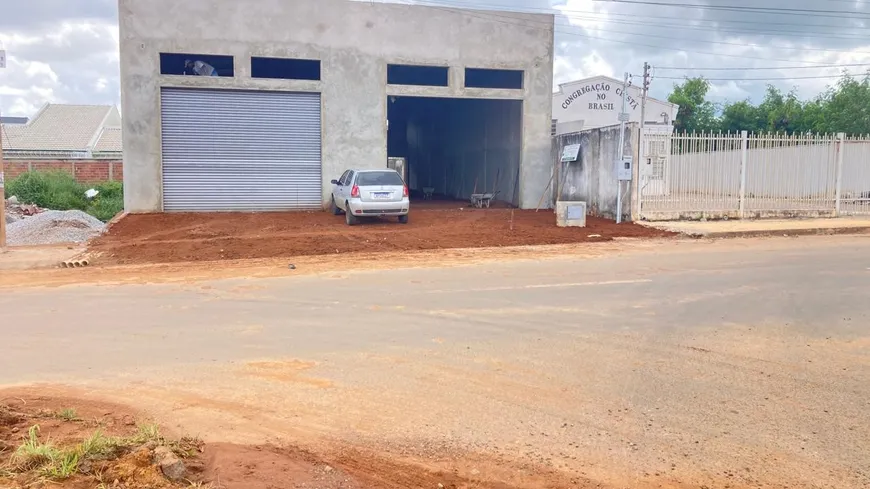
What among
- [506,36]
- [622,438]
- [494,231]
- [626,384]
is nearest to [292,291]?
[626,384]

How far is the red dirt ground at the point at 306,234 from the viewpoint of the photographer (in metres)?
15.6

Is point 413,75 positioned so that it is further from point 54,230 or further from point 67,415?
point 67,415

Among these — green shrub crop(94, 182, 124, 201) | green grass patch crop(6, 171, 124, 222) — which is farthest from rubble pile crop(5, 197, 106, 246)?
green shrub crop(94, 182, 124, 201)

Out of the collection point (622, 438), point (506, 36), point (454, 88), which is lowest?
point (622, 438)

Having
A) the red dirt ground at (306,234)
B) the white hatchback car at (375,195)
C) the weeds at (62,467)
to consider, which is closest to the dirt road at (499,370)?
the weeds at (62,467)

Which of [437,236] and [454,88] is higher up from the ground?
[454,88]

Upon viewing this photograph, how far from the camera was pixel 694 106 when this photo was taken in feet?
213

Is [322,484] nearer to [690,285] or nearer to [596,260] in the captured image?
[690,285]

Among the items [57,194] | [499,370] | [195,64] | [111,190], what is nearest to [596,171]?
[195,64]

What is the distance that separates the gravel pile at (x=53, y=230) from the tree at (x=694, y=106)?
53866 millimetres

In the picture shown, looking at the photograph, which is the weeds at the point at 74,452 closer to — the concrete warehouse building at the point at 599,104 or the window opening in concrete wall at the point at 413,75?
the window opening in concrete wall at the point at 413,75

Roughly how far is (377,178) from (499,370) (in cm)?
1317

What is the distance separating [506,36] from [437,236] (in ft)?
34.2

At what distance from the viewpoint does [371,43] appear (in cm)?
2359
